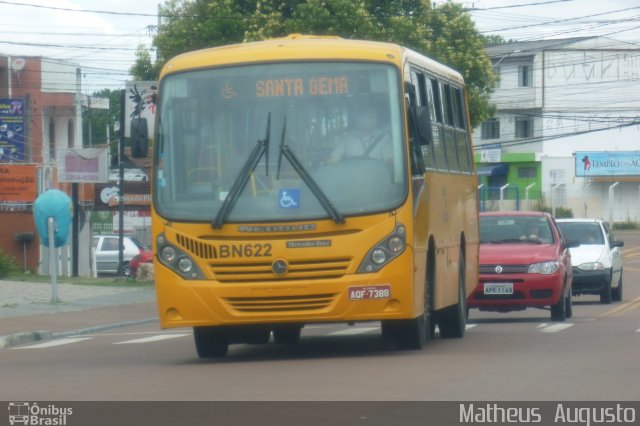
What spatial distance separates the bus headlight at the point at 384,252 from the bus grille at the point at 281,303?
43cm

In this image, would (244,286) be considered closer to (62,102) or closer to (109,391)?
(109,391)

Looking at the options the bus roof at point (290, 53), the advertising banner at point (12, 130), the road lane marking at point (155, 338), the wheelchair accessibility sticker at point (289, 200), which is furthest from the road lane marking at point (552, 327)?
the advertising banner at point (12, 130)

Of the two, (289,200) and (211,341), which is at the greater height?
(289,200)

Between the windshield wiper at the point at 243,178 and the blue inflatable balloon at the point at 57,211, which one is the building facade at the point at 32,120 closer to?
the blue inflatable balloon at the point at 57,211

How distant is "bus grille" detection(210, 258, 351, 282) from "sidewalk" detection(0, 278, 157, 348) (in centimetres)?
647

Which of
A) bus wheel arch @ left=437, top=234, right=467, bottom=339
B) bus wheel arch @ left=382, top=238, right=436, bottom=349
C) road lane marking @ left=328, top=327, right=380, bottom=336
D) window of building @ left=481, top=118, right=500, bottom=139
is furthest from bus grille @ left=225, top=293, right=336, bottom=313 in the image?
window of building @ left=481, top=118, right=500, bottom=139

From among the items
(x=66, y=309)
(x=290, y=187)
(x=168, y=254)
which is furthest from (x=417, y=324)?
(x=66, y=309)

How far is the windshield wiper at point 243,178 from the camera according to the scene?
42.2 ft

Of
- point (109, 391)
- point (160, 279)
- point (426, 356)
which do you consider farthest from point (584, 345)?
point (109, 391)

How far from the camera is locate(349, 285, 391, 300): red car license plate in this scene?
1275cm

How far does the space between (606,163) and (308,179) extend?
192 ft

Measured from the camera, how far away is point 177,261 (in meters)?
13.1
